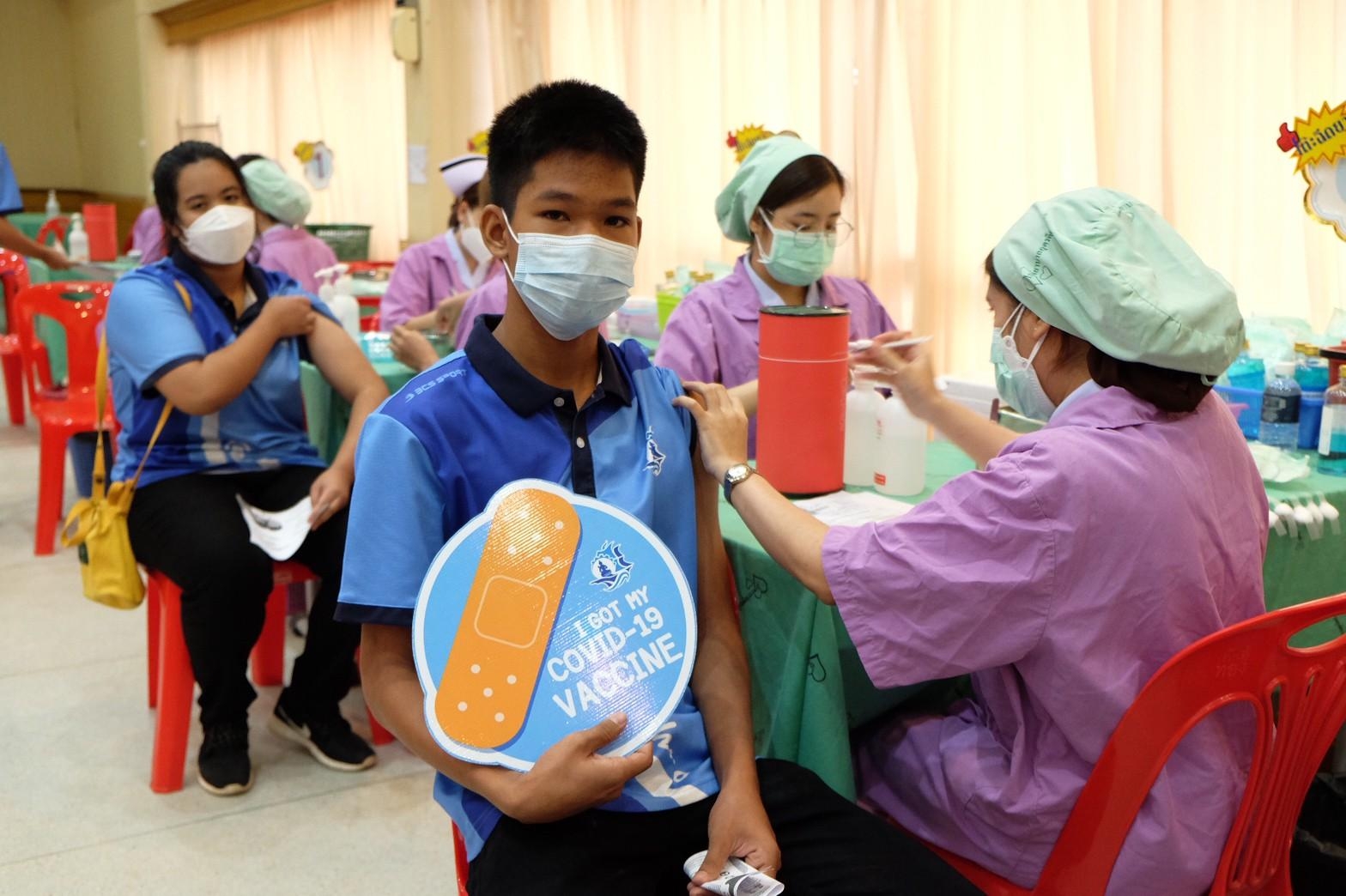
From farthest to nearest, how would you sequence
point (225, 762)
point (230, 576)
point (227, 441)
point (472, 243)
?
point (472, 243) < point (227, 441) < point (225, 762) < point (230, 576)

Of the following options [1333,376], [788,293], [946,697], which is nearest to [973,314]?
[788,293]

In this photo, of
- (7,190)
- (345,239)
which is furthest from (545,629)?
(345,239)

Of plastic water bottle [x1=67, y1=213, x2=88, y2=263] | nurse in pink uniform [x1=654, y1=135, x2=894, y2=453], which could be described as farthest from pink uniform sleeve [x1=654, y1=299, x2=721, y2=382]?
plastic water bottle [x1=67, y1=213, x2=88, y2=263]

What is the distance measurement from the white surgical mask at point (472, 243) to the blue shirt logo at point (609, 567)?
107 inches

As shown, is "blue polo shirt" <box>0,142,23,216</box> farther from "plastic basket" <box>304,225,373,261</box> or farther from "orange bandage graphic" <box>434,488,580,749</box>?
"orange bandage graphic" <box>434,488,580,749</box>

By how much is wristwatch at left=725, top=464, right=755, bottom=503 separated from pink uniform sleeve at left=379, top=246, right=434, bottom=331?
2743 mm

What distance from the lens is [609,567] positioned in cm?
119

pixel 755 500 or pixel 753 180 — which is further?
pixel 753 180

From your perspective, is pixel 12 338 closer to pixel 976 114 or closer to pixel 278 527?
pixel 278 527

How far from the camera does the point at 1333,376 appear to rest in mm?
2047

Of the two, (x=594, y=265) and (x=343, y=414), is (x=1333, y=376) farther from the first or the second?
(x=343, y=414)

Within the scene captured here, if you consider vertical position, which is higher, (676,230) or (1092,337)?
(676,230)

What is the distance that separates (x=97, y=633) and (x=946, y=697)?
2.63 meters

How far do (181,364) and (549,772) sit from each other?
5.20 feet
